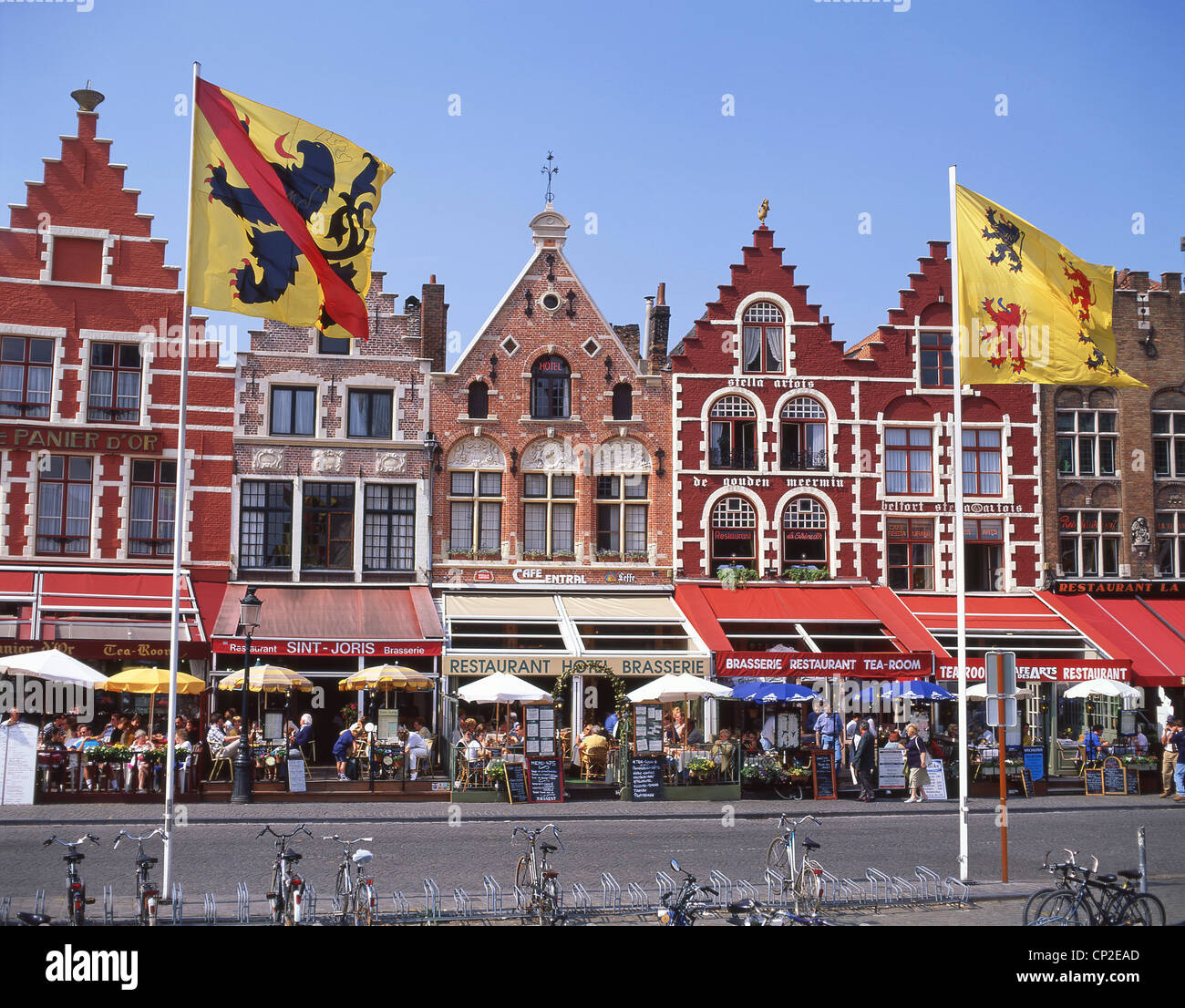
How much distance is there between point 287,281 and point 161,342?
53.5 ft

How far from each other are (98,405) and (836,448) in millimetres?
19053

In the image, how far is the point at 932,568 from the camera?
34.6 metres

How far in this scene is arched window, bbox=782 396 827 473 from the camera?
3441 cm

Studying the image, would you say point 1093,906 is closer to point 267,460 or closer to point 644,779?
point 644,779

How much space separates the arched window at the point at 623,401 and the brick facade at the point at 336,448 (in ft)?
16.6

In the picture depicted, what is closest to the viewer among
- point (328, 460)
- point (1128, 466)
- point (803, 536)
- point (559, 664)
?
point (559, 664)

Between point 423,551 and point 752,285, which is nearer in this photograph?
point 423,551

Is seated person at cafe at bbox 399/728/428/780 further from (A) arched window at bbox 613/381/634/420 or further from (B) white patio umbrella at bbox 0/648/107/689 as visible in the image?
(A) arched window at bbox 613/381/634/420

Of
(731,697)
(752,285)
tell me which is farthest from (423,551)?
→ (752,285)

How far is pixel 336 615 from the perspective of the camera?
30.3 meters

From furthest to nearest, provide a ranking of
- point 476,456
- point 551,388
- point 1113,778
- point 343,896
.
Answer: point 551,388, point 476,456, point 1113,778, point 343,896

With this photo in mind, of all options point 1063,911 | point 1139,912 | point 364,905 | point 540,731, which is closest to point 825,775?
point 540,731

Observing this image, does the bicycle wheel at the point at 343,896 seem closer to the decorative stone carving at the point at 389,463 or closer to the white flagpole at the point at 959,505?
the white flagpole at the point at 959,505
